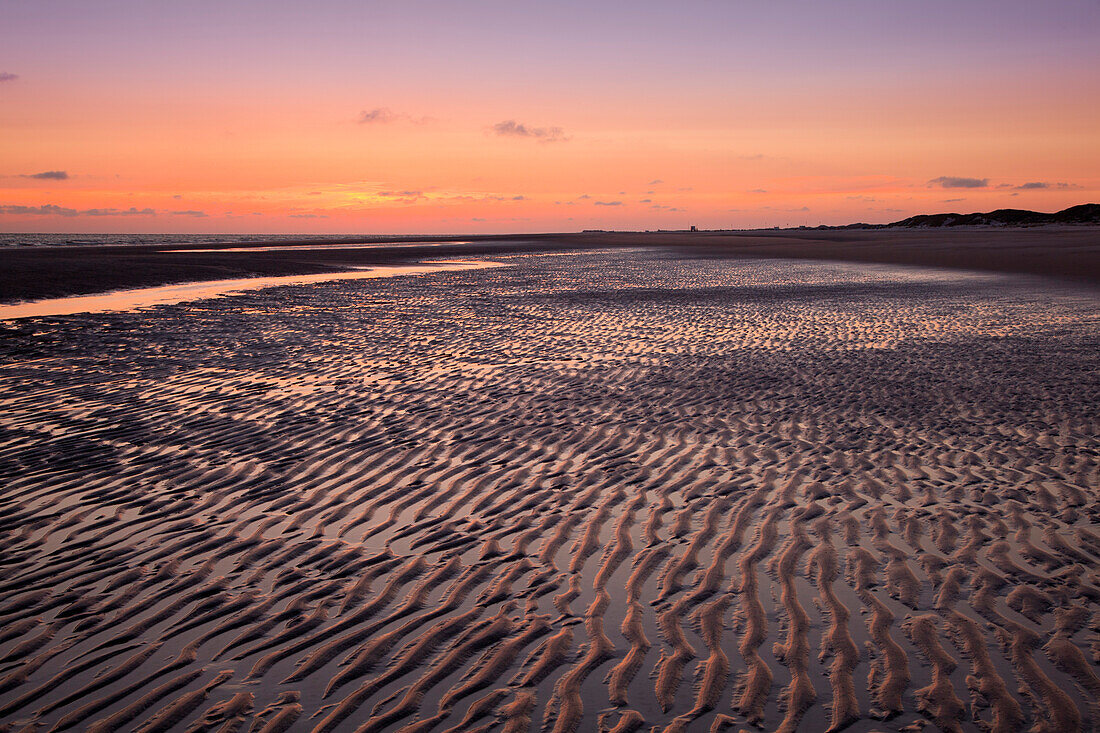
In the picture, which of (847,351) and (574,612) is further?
(847,351)

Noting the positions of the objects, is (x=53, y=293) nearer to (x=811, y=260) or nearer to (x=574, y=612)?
(x=574, y=612)

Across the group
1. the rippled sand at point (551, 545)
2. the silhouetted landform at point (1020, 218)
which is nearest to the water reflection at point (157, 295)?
the rippled sand at point (551, 545)

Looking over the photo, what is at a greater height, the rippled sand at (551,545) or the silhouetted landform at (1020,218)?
the silhouetted landform at (1020,218)

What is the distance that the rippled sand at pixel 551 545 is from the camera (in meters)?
4.04

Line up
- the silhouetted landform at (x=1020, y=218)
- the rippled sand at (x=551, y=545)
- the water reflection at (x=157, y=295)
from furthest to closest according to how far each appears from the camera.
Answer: the silhouetted landform at (x=1020, y=218) → the water reflection at (x=157, y=295) → the rippled sand at (x=551, y=545)

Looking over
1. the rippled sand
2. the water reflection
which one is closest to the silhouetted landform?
the water reflection

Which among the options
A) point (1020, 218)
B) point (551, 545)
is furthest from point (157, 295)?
point (1020, 218)

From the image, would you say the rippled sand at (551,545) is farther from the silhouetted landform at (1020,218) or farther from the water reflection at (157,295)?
the silhouetted landform at (1020,218)

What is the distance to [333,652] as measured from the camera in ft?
14.6

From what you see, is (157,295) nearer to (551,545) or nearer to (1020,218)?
(551,545)

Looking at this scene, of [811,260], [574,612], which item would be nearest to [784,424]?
[574,612]

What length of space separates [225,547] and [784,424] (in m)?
6.99

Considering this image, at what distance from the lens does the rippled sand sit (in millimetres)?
4039

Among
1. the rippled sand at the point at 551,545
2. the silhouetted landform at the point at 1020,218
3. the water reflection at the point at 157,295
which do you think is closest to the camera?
the rippled sand at the point at 551,545
